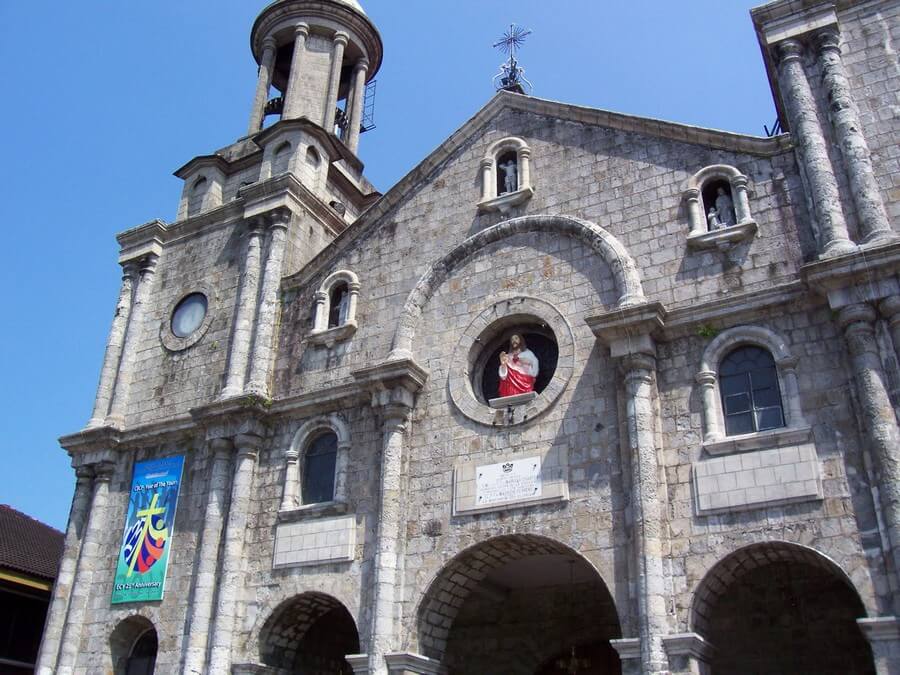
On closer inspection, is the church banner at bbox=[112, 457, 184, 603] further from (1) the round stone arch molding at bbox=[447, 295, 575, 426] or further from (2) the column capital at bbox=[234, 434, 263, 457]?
(1) the round stone arch molding at bbox=[447, 295, 575, 426]

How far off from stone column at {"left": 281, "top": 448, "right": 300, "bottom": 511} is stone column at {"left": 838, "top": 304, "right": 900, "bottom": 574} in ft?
32.3

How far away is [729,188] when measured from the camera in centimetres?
1580

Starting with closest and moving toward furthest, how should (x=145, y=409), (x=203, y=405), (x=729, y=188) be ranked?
(x=729, y=188)
(x=203, y=405)
(x=145, y=409)

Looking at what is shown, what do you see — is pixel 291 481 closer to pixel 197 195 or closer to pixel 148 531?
pixel 148 531

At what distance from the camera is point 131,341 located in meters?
21.2

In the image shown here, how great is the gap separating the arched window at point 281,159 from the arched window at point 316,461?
272 inches

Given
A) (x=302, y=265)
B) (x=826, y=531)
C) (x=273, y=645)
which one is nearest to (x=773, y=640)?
(x=826, y=531)

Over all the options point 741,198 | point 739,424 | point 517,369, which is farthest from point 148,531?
point 741,198

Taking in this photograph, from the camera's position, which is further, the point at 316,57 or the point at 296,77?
the point at 316,57

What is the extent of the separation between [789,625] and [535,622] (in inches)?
190

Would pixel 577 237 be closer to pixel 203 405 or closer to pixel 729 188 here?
pixel 729 188

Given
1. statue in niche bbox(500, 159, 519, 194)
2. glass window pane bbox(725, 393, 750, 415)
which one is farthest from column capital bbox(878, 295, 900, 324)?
statue in niche bbox(500, 159, 519, 194)

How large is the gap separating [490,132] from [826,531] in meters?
10.2

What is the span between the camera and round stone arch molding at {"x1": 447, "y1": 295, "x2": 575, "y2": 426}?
1527 cm
